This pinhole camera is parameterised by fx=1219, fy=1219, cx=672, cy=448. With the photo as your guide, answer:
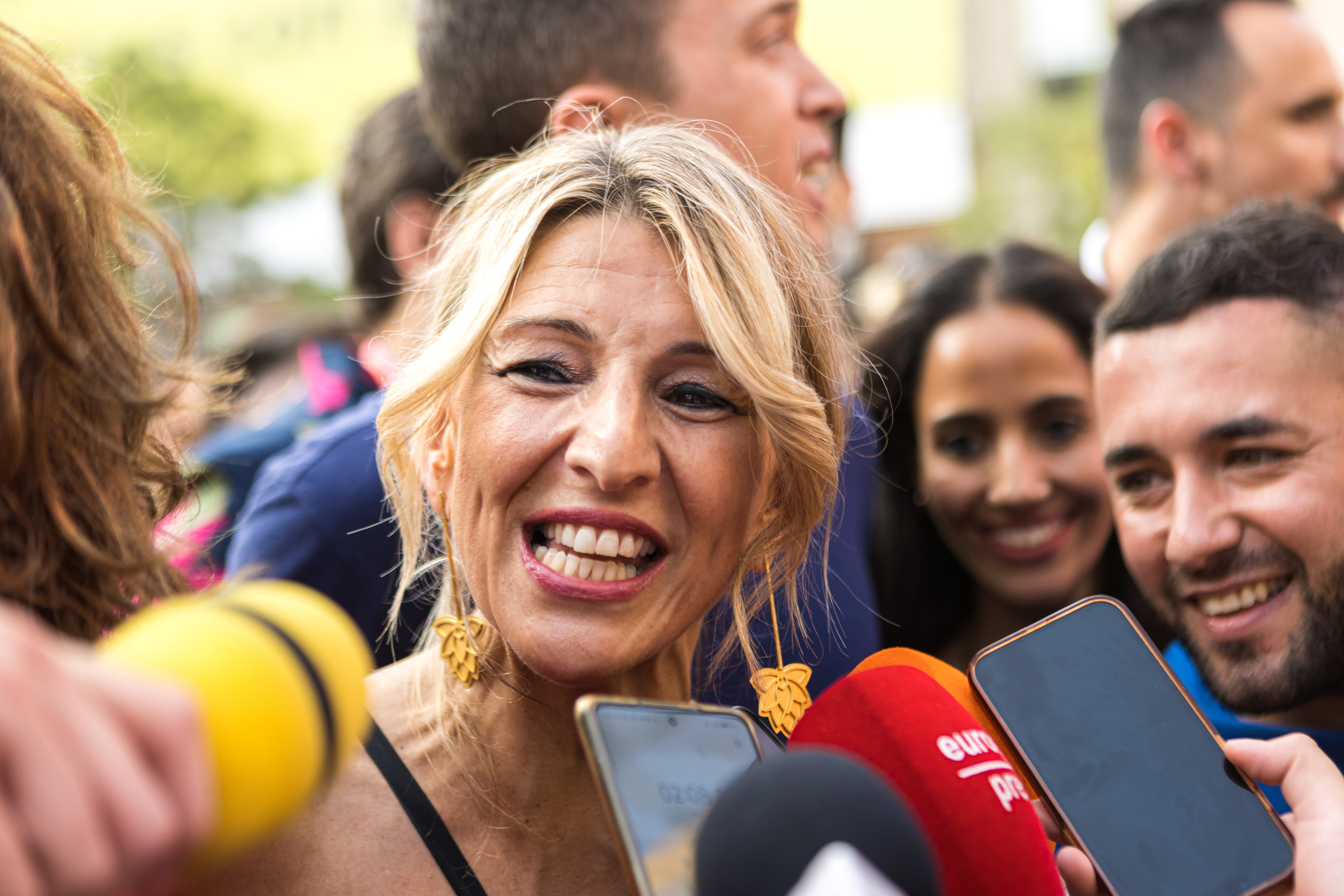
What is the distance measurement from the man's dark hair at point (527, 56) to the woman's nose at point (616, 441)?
1255 millimetres

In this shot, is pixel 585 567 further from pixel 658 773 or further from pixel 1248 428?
pixel 1248 428

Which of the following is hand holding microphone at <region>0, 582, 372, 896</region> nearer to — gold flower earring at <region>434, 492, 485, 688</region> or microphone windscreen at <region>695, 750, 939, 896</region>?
microphone windscreen at <region>695, 750, 939, 896</region>

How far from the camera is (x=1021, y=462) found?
3.24 meters

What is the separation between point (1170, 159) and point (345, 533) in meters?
3.05

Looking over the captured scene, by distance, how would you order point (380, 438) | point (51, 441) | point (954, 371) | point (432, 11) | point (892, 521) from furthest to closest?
point (892, 521)
point (954, 371)
point (432, 11)
point (380, 438)
point (51, 441)

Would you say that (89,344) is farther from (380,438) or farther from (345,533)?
(345,533)

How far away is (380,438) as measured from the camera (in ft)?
7.01

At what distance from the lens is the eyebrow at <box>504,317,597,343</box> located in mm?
1834

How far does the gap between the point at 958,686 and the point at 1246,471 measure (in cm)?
85

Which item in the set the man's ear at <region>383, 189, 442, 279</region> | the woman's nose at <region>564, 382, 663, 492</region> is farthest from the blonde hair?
the man's ear at <region>383, 189, 442, 279</region>

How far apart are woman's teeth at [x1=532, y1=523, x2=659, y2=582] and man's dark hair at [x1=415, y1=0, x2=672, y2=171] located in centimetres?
136

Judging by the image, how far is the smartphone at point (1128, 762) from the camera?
1.58 metres

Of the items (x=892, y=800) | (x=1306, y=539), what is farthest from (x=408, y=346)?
(x=892, y=800)

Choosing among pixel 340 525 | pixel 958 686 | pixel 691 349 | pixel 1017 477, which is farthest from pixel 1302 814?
pixel 340 525
